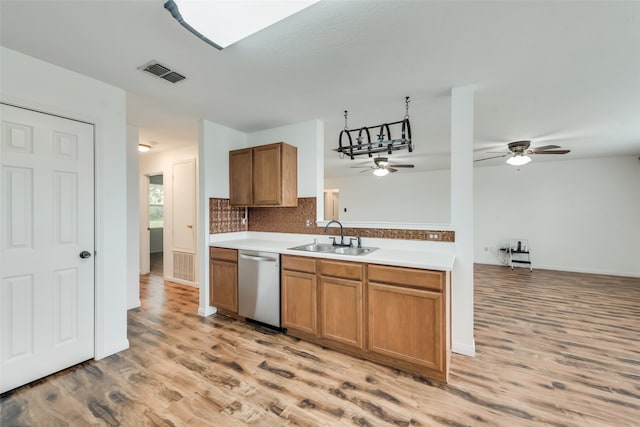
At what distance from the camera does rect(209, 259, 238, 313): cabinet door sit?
3.18 meters

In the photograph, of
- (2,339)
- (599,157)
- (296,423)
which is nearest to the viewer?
(296,423)

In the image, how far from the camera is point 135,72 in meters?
2.22

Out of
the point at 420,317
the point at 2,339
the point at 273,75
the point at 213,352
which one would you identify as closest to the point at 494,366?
the point at 420,317

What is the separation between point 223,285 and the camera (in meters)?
3.28

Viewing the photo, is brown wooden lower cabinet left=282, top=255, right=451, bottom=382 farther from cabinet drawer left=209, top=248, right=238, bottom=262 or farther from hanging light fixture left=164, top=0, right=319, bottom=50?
hanging light fixture left=164, top=0, right=319, bottom=50

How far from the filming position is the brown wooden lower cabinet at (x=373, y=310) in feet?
6.70

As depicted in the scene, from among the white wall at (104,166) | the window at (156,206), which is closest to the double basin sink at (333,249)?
the white wall at (104,166)

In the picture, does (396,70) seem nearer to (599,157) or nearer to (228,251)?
(228,251)

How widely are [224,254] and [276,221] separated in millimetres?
860

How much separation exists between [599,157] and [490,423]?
22.7 ft

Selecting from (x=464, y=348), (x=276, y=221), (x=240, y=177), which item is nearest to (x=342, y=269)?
(x=464, y=348)

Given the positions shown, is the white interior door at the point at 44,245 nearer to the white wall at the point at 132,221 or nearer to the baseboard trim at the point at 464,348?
the white wall at the point at 132,221

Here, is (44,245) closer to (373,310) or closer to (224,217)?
(224,217)

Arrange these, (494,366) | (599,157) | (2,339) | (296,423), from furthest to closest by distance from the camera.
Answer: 1. (599,157)
2. (494,366)
3. (2,339)
4. (296,423)
